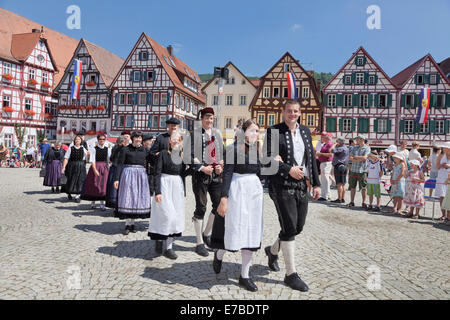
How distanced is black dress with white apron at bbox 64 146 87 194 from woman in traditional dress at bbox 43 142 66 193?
Answer: 1.68 m

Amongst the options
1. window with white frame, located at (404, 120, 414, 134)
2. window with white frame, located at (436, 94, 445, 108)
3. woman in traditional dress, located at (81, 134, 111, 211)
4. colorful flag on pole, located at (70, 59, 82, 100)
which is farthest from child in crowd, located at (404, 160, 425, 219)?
colorful flag on pole, located at (70, 59, 82, 100)

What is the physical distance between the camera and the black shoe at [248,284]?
11.4 ft

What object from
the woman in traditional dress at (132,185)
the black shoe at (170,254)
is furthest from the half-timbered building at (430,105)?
the black shoe at (170,254)

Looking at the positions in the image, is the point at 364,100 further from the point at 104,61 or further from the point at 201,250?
the point at 201,250

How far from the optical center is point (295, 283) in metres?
3.55

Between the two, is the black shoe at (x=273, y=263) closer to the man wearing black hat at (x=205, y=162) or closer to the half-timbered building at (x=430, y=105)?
the man wearing black hat at (x=205, y=162)

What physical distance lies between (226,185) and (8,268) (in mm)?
2807

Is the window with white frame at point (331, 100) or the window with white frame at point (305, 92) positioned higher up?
the window with white frame at point (305, 92)

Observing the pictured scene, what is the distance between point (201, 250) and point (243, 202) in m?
1.53

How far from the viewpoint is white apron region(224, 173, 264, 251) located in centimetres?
357

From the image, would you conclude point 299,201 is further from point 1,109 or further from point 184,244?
point 1,109

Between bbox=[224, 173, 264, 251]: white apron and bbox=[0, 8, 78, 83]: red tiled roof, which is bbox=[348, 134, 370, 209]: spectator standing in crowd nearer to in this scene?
bbox=[224, 173, 264, 251]: white apron

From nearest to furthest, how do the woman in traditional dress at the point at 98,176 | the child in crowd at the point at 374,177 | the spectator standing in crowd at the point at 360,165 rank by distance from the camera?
the woman in traditional dress at the point at 98,176
the child in crowd at the point at 374,177
the spectator standing in crowd at the point at 360,165

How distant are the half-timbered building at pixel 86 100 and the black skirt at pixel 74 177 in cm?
2839
